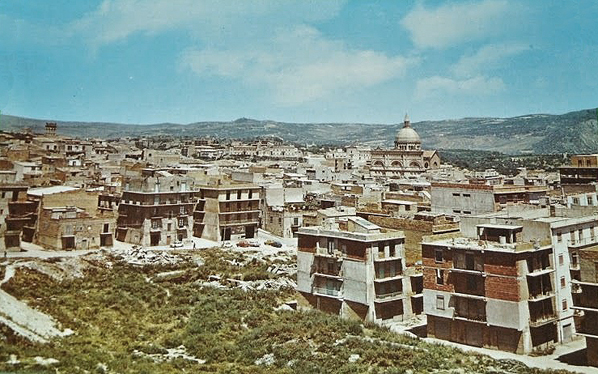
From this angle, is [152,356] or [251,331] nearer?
[152,356]

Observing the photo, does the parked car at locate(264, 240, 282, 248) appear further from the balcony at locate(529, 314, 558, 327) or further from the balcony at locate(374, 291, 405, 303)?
the balcony at locate(529, 314, 558, 327)

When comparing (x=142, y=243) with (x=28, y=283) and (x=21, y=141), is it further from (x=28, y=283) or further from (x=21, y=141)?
(x=21, y=141)

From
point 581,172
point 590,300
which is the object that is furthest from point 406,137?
point 590,300

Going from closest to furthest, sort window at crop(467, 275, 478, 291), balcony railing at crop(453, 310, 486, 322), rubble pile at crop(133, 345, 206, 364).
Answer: rubble pile at crop(133, 345, 206, 364)
balcony railing at crop(453, 310, 486, 322)
window at crop(467, 275, 478, 291)

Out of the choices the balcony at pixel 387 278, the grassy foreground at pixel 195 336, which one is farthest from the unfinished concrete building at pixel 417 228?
the grassy foreground at pixel 195 336

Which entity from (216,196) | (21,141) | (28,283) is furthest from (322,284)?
(21,141)

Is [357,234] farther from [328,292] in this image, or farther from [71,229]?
[71,229]

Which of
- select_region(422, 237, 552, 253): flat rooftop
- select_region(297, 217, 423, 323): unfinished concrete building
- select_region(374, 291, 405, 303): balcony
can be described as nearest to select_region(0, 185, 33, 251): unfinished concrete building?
select_region(297, 217, 423, 323): unfinished concrete building
